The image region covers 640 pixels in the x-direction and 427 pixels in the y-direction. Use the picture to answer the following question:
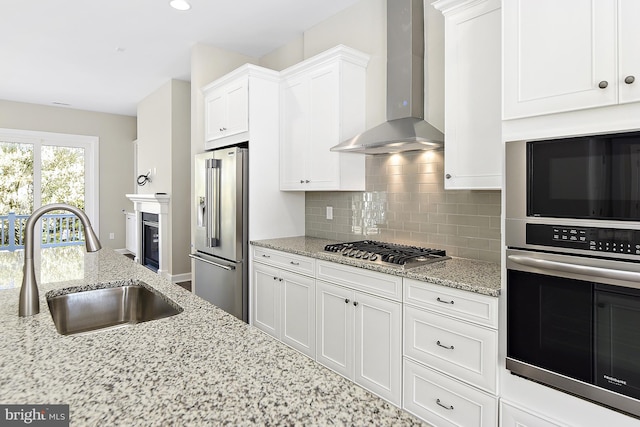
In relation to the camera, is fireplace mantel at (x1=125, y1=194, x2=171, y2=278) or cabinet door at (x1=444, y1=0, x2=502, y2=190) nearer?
cabinet door at (x1=444, y1=0, x2=502, y2=190)

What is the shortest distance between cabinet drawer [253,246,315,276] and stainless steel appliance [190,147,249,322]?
6.6 inches

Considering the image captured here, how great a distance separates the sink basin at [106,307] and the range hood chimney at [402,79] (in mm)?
1651

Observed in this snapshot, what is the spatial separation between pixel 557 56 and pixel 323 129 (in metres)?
1.81

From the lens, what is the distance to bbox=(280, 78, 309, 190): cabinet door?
10.6 feet

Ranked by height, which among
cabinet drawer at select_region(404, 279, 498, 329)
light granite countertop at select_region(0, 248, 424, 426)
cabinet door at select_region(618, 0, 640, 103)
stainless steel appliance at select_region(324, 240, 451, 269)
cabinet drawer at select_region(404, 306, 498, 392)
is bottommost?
cabinet drawer at select_region(404, 306, 498, 392)

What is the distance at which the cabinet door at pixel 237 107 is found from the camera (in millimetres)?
3334

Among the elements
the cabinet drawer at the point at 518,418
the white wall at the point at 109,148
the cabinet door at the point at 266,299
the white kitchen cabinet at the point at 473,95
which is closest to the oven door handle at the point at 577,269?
the white kitchen cabinet at the point at 473,95

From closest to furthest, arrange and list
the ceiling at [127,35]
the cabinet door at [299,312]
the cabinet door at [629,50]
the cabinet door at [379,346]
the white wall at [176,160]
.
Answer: the cabinet door at [629,50] → the cabinet door at [379,346] → the cabinet door at [299,312] → the ceiling at [127,35] → the white wall at [176,160]

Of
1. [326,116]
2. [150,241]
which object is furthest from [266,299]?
[150,241]

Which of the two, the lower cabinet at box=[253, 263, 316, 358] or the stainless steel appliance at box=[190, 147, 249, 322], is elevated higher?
the stainless steel appliance at box=[190, 147, 249, 322]

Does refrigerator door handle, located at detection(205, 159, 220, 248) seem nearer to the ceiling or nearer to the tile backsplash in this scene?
the tile backsplash

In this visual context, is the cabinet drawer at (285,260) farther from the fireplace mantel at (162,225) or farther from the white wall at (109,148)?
the white wall at (109,148)

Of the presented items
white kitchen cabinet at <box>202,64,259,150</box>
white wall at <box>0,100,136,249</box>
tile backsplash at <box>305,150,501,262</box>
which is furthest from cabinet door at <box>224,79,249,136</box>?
white wall at <box>0,100,136,249</box>

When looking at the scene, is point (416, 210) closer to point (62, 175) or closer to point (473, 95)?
point (473, 95)
